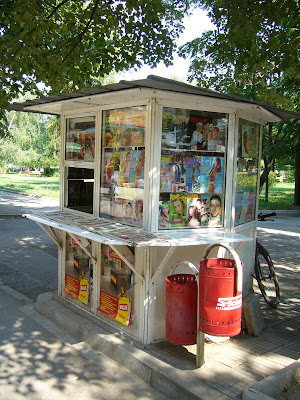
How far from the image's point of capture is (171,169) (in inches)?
165

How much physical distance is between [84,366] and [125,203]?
70.2 inches

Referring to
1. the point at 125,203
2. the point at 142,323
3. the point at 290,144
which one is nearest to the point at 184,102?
the point at 125,203

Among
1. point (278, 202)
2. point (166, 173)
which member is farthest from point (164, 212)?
point (278, 202)

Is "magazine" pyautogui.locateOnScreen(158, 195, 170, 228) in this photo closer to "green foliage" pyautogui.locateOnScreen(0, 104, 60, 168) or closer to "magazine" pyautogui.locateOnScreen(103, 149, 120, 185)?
"magazine" pyautogui.locateOnScreen(103, 149, 120, 185)

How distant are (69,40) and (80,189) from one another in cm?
422

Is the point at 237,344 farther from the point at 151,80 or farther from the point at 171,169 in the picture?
the point at 151,80

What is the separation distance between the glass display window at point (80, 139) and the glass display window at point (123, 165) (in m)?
0.31

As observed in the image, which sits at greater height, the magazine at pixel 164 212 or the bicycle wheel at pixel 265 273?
the magazine at pixel 164 212

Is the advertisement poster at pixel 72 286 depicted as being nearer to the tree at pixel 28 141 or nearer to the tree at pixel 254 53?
the tree at pixel 254 53

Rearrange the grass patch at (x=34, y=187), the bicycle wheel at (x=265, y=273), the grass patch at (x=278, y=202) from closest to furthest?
the bicycle wheel at (x=265, y=273) < the grass patch at (x=278, y=202) < the grass patch at (x=34, y=187)

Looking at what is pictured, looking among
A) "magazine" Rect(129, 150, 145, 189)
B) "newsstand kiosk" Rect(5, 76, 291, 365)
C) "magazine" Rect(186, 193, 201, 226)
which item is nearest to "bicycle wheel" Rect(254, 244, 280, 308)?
"newsstand kiosk" Rect(5, 76, 291, 365)

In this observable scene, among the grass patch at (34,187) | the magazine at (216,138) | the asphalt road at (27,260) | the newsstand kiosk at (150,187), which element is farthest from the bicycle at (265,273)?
the grass patch at (34,187)

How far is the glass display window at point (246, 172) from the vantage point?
4.81m

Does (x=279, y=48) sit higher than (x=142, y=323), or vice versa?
(x=279, y=48)
